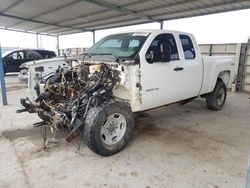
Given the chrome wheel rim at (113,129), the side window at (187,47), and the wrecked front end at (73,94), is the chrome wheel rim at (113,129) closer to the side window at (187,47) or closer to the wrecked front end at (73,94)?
the wrecked front end at (73,94)

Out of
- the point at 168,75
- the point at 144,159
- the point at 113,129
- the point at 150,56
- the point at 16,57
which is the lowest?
the point at 144,159

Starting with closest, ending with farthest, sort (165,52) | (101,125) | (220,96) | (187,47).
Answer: (101,125) → (165,52) → (187,47) → (220,96)

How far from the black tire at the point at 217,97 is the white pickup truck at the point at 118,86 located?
4.92 ft

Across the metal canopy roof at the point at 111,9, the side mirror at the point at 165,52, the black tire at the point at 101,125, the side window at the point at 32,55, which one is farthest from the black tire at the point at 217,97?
the side window at the point at 32,55

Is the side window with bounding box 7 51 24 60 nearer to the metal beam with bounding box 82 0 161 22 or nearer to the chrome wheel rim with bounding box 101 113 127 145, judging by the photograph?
the metal beam with bounding box 82 0 161 22

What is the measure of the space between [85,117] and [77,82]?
0.98m

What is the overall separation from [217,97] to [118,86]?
12.2 ft

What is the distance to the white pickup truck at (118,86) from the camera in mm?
3361

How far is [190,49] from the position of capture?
4.91 metres

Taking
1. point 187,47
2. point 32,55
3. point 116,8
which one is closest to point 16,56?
point 32,55

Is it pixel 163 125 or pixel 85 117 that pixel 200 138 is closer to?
pixel 163 125

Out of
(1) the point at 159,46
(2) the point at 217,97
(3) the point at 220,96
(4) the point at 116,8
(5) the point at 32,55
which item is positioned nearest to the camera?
(1) the point at 159,46

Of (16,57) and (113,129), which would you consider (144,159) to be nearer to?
(113,129)

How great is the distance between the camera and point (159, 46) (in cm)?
411
